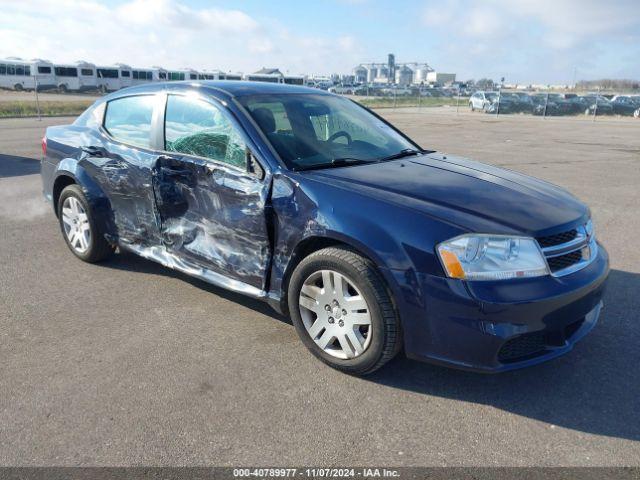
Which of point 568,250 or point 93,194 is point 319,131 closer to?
point 568,250

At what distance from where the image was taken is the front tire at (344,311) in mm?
2953

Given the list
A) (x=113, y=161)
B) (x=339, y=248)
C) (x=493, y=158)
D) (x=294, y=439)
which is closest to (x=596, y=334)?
(x=339, y=248)

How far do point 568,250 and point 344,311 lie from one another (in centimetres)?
130

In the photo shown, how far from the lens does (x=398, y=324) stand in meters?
2.95

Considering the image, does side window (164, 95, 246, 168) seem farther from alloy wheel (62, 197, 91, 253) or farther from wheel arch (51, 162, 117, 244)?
alloy wheel (62, 197, 91, 253)

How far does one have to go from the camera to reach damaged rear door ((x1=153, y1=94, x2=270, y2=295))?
3.53m

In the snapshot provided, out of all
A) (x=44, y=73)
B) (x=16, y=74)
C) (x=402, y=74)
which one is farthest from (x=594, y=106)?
(x=402, y=74)

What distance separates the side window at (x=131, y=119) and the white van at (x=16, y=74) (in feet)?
182

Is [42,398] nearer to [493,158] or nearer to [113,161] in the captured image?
[113,161]

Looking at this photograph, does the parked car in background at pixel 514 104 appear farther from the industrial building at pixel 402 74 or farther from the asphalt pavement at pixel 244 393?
the industrial building at pixel 402 74

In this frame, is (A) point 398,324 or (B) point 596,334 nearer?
(A) point 398,324

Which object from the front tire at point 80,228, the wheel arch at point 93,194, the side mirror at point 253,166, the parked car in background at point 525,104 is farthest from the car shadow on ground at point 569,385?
the parked car in background at point 525,104

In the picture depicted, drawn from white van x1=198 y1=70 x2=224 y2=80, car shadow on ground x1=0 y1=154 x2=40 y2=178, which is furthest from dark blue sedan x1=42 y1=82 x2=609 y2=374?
white van x1=198 y1=70 x2=224 y2=80

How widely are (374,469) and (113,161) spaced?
3.30m
